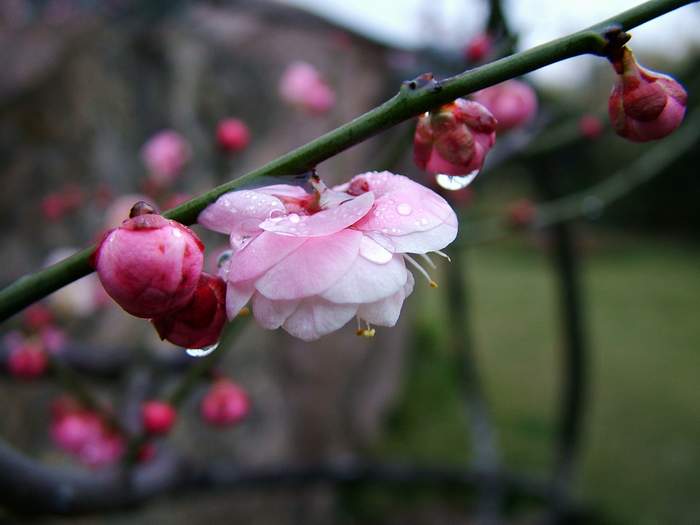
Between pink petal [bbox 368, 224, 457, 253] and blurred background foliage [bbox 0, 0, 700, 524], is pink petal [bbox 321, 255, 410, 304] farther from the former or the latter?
blurred background foliage [bbox 0, 0, 700, 524]

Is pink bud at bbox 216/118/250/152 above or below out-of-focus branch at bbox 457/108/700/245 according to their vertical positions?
above

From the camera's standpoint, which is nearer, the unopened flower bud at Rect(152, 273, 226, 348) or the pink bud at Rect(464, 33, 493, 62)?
the unopened flower bud at Rect(152, 273, 226, 348)

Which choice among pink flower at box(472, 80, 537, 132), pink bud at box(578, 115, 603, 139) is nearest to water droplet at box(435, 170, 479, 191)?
pink flower at box(472, 80, 537, 132)

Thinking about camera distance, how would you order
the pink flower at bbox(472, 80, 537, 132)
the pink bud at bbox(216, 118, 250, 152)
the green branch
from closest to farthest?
the green branch
the pink flower at bbox(472, 80, 537, 132)
the pink bud at bbox(216, 118, 250, 152)

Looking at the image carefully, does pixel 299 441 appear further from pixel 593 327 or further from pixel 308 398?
pixel 593 327

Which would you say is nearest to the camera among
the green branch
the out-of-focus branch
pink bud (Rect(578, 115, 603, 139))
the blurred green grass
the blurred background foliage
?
the green branch

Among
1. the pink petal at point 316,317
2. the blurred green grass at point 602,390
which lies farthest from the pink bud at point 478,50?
the blurred green grass at point 602,390

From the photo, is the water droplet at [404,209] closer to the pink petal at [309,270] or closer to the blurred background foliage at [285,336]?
the pink petal at [309,270]
